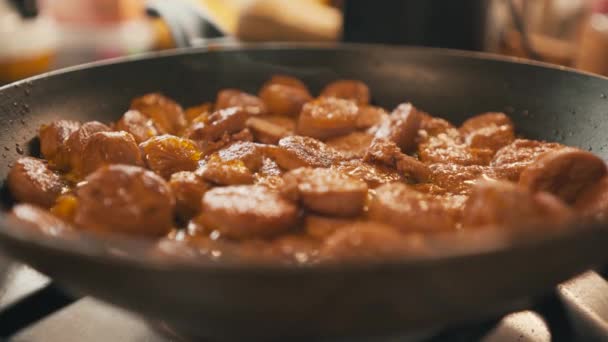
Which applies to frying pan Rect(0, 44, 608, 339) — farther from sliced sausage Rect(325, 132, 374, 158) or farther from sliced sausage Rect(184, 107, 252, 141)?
sliced sausage Rect(325, 132, 374, 158)

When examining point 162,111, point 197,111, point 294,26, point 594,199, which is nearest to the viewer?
point 594,199

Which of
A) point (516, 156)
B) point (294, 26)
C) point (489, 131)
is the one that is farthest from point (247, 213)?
point (294, 26)

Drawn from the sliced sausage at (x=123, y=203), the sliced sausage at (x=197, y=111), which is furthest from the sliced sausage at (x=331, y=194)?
the sliced sausage at (x=197, y=111)

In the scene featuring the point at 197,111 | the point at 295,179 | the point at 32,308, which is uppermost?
the point at 295,179

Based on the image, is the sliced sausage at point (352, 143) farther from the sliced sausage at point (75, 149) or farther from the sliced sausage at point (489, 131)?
the sliced sausage at point (75, 149)

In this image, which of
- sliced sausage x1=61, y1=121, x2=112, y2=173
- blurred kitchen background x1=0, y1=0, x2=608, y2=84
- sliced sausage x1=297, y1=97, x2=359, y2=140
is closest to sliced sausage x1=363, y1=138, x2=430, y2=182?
sliced sausage x1=297, y1=97, x2=359, y2=140

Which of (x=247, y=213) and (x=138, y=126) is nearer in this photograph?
(x=247, y=213)

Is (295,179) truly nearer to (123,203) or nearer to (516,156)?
(123,203)

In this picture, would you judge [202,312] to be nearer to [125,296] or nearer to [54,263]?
[125,296]

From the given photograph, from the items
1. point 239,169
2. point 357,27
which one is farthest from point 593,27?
point 239,169
